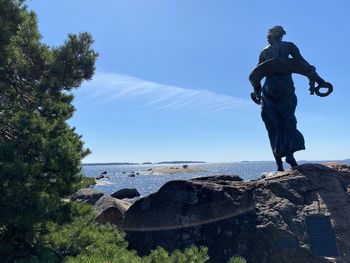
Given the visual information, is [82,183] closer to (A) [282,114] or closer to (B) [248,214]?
(B) [248,214]

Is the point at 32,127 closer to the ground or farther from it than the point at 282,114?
closer to the ground

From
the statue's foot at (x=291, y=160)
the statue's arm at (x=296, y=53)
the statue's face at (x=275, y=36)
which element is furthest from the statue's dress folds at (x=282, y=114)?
the statue's face at (x=275, y=36)

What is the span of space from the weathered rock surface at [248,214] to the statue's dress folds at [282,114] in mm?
1073

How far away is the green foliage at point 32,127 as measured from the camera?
4406mm

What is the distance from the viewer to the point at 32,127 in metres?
4.82

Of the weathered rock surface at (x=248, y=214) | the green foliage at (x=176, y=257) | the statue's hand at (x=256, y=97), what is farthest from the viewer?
the statue's hand at (x=256, y=97)

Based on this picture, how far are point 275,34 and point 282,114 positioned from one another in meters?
2.15

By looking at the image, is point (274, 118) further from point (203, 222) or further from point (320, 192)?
point (203, 222)

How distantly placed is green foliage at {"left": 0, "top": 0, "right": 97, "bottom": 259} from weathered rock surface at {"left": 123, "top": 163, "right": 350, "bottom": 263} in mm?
3061

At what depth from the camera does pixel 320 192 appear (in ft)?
26.3

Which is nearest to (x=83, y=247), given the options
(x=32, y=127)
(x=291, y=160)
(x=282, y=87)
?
(x=32, y=127)

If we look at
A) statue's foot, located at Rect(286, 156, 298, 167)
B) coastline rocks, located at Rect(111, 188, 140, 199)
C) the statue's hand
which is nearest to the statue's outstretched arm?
the statue's hand

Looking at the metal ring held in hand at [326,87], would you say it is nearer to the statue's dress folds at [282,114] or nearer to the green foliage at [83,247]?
the statue's dress folds at [282,114]

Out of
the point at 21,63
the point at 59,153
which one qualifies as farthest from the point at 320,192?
the point at 21,63
